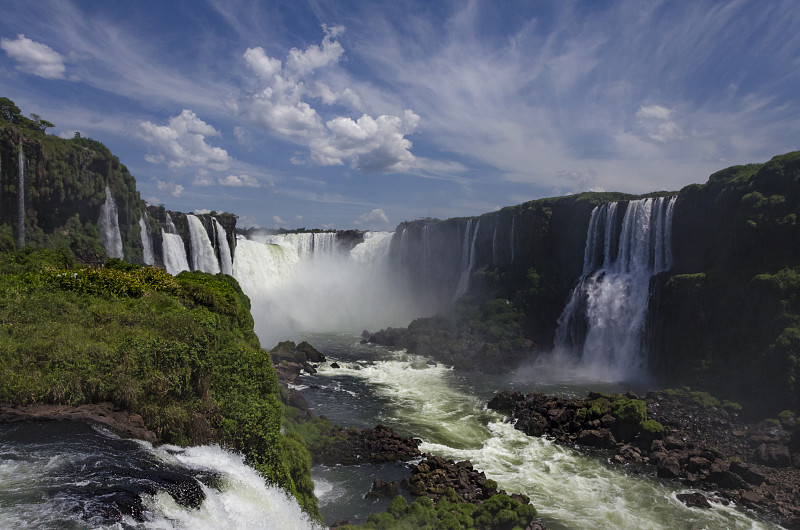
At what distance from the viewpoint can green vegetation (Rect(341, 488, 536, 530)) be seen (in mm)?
12414

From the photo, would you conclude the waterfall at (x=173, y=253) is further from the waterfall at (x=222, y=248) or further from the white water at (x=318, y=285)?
the white water at (x=318, y=285)

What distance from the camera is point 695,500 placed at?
1548 cm

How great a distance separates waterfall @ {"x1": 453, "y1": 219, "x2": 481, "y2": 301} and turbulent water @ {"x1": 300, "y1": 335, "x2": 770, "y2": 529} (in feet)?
66.4

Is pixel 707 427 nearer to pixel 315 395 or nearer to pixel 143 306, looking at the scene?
pixel 315 395

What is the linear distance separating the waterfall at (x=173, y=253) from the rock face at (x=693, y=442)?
3162cm

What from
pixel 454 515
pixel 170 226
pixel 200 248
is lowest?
pixel 454 515

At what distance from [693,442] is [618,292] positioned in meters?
16.0

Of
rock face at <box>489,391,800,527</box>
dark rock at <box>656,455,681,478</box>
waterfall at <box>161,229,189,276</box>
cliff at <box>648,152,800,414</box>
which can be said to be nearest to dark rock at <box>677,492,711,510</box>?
rock face at <box>489,391,800,527</box>

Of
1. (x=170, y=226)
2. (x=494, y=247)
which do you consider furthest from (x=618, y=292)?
(x=170, y=226)

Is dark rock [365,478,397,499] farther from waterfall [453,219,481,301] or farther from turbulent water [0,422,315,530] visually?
waterfall [453,219,481,301]

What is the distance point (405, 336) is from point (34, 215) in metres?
29.4

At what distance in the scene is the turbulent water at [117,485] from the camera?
5707mm

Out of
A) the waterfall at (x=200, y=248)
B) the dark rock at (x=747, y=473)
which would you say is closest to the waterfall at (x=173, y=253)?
the waterfall at (x=200, y=248)

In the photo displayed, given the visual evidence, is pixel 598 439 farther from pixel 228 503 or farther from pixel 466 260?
pixel 466 260
